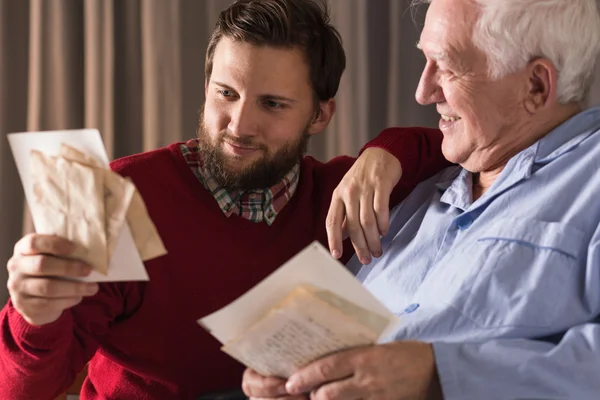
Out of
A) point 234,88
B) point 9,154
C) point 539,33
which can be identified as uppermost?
point 539,33

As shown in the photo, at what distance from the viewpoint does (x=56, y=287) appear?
103 centimetres

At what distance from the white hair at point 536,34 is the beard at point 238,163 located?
0.48 metres

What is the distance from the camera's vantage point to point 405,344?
108 centimetres

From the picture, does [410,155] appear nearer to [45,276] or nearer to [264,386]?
[264,386]

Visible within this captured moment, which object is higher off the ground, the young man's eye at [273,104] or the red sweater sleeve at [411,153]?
the young man's eye at [273,104]

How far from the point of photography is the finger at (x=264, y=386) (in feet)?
3.51

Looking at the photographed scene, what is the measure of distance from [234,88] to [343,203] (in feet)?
1.11

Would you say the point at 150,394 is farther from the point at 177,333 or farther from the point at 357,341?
the point at 357,341

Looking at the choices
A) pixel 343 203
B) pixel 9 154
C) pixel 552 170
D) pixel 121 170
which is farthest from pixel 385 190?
pixel 9 154

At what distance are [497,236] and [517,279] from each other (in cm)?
8

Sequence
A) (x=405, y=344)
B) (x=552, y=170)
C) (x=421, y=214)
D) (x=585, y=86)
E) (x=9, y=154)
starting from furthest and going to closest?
(x=9, y=154) → (x=421, y=214) → (x=585, y=86) → (x=552, y=170) → (x=405, y=344)

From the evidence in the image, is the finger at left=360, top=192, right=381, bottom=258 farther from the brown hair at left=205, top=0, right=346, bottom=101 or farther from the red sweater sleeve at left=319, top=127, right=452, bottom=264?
the brown hair at left=205, top=0, right=346, bottom=101

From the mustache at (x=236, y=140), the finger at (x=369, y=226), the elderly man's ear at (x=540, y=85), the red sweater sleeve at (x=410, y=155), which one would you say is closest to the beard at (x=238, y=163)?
the mustache at (x=236, y=140)

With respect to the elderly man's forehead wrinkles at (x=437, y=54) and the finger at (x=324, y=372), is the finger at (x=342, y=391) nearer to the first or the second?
the finger at (x=324, y=372)
